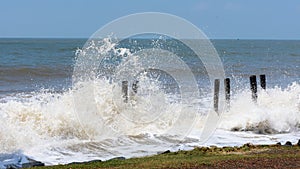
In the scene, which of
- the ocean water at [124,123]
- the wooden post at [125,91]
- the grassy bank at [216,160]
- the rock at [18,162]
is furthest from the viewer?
the wooden post at [125,91]

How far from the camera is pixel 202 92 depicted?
24844 mm

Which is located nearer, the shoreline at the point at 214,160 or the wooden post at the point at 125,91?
the shoreline at the point at 214,160

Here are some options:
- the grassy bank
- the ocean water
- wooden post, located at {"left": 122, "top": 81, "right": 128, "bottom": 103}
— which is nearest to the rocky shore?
the grassy bank

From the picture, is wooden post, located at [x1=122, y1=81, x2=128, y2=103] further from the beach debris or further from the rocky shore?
the rocky shore

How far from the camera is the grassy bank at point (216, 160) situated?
31.9 feet

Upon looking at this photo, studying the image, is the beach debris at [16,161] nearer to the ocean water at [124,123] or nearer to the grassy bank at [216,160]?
the ocean water at [124,123]

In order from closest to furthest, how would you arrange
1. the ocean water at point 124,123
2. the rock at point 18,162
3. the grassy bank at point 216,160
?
1. the grassy bank at point 216,160
2. the rock at point 18,162
3. the ocean water at point 124,123

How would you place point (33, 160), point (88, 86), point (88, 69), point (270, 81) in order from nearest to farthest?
point (33, 160) < point (88, 86) < point (88, 69) < point (270, 81)

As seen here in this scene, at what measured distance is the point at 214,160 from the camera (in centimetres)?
1024

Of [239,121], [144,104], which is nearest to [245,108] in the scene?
[239,121]

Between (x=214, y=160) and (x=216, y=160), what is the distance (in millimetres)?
39

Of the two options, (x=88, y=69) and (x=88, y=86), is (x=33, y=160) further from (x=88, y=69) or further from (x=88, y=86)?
(x=88, y=69)

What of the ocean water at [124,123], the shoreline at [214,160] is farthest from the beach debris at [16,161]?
the shoreline at [214,160]

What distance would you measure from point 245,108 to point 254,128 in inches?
83.5
